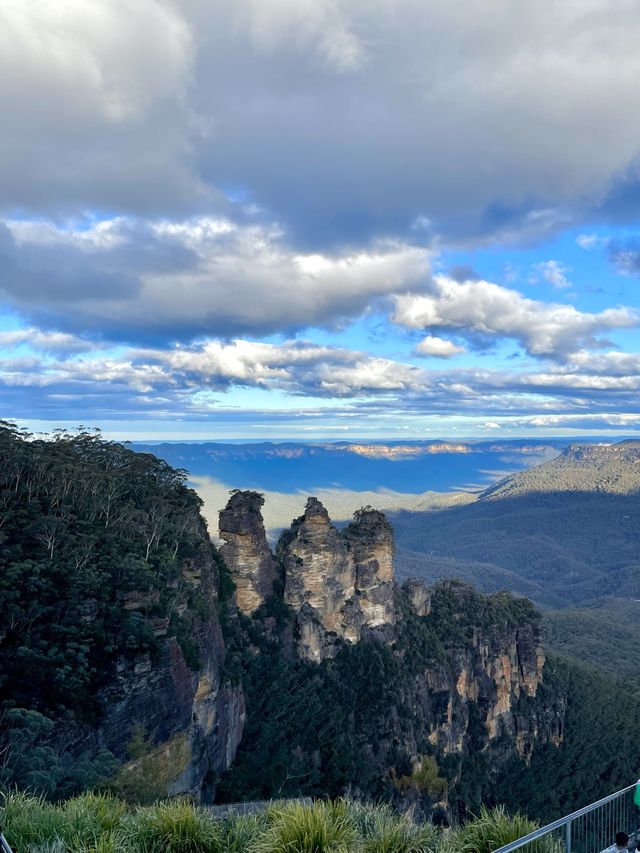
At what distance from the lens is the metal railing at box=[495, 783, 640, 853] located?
11462 mm

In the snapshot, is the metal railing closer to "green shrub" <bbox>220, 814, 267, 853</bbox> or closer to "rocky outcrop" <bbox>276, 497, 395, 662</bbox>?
"green shrub" <bbox>220, 814, 267, 853</bbox>

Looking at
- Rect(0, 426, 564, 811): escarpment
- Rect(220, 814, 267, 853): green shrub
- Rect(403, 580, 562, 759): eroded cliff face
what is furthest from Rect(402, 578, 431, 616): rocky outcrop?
Rect(220, 814, 267, 853): green shrub

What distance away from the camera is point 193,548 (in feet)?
148

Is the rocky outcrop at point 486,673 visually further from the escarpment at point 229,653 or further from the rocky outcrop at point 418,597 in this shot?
the escarpment at point 229,653

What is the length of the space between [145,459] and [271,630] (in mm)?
22311

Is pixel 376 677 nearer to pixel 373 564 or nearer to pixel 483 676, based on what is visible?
pixel 373 564

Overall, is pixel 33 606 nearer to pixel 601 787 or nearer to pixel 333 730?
pixel 333 730

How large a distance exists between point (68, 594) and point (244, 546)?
98.4ft

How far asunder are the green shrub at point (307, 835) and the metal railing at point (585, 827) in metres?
3.45

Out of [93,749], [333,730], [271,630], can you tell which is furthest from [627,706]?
[93,749]

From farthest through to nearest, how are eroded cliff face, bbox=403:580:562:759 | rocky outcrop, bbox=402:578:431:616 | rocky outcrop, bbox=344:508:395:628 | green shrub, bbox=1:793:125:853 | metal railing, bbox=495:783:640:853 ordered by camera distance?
rocky outcrop, bbox=402:578:431:616, eroded cliff face, bbox=403:580:562:759, rocky outcrop, bbox=344:508:395:628, green shrub, bbox=1:793:125:853, metal railing, bbox=495:783:640:853

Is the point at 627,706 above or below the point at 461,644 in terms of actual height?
below

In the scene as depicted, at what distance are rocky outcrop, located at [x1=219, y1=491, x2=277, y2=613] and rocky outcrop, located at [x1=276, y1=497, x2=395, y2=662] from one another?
19.7ft

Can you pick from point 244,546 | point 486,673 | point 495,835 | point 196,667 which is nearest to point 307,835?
point 495,835
